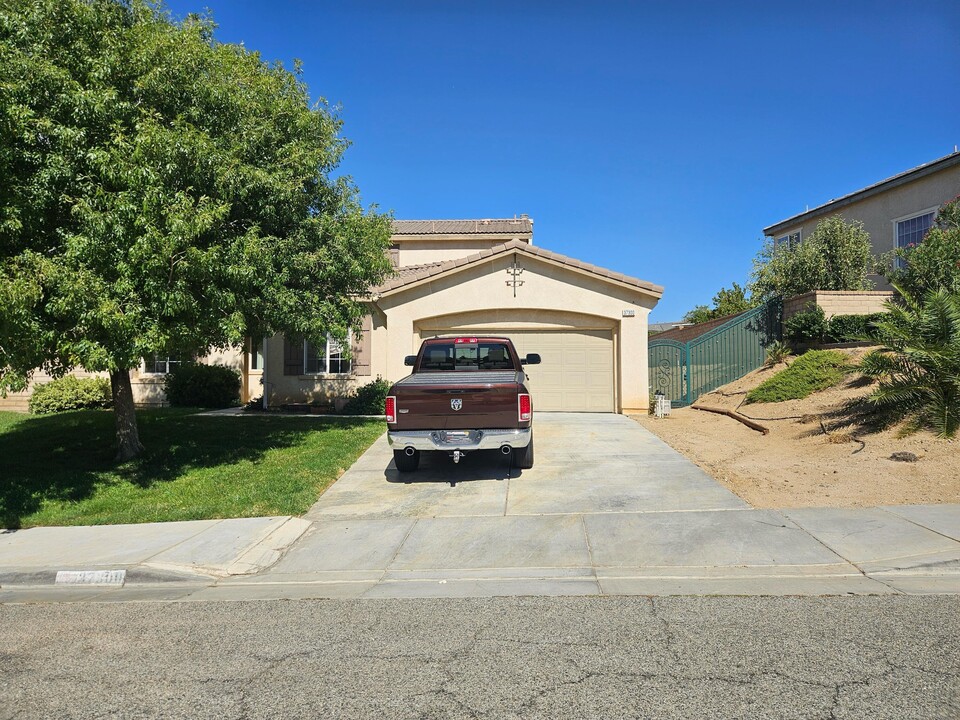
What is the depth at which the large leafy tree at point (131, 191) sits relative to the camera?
735 cm

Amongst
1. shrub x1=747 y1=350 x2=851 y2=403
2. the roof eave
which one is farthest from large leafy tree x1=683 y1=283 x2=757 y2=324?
shrub x1=747 y1=350 x2=851 y2=403

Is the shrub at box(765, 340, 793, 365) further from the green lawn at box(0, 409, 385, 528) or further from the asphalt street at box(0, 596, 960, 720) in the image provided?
the asphalt street at box(0, 596, 960, 720)

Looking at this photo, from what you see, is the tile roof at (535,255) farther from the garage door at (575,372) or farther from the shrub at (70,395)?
the shrub at (70,395)

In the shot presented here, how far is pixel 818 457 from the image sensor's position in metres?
9.49

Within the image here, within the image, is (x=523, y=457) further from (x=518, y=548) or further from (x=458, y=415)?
(x=518, y=548)

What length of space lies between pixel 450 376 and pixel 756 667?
19.6 ft

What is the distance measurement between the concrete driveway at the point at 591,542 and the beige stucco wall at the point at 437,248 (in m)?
16.6

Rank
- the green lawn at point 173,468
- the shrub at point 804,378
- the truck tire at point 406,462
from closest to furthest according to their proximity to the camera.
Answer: the green lawn at point 173,468, the truck tire at point 406,462, the shrub at point 804,378

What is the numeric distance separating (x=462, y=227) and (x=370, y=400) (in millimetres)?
11838

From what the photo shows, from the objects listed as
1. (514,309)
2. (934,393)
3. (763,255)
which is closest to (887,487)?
(934,393)

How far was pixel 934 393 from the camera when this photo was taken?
9.34 m

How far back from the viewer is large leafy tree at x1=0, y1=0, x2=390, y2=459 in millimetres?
7348

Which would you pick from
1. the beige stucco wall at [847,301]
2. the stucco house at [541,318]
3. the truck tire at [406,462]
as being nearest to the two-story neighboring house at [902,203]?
the beige stucco wall at [847,301]

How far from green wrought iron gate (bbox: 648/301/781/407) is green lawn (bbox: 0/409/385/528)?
7636mm
